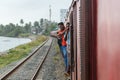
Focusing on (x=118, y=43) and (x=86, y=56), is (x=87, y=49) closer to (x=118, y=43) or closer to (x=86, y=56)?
(x=86, y=56)

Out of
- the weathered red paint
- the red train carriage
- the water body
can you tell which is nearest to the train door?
the red train carriage

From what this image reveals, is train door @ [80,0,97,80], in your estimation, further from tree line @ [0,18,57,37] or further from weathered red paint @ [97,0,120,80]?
tree line @ [0,18,57,37]

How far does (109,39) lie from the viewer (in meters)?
1.86

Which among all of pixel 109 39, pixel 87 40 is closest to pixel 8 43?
pixel 87 40

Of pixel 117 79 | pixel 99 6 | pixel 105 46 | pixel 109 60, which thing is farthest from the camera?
pixel 99 6

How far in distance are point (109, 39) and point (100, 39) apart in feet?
1.13

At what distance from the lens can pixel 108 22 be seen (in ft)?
6.23

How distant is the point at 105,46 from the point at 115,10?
351mm

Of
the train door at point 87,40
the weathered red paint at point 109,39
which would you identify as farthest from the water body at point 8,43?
the weathered red paint at point 109,39

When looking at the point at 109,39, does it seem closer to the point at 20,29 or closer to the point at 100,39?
the point at 100,39

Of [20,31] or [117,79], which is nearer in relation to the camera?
[117,79]

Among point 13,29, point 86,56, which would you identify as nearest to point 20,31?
point 13,29

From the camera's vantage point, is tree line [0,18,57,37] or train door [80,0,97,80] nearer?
train door [80,0,97,80]

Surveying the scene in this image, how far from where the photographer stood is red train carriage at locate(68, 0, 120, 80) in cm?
172
